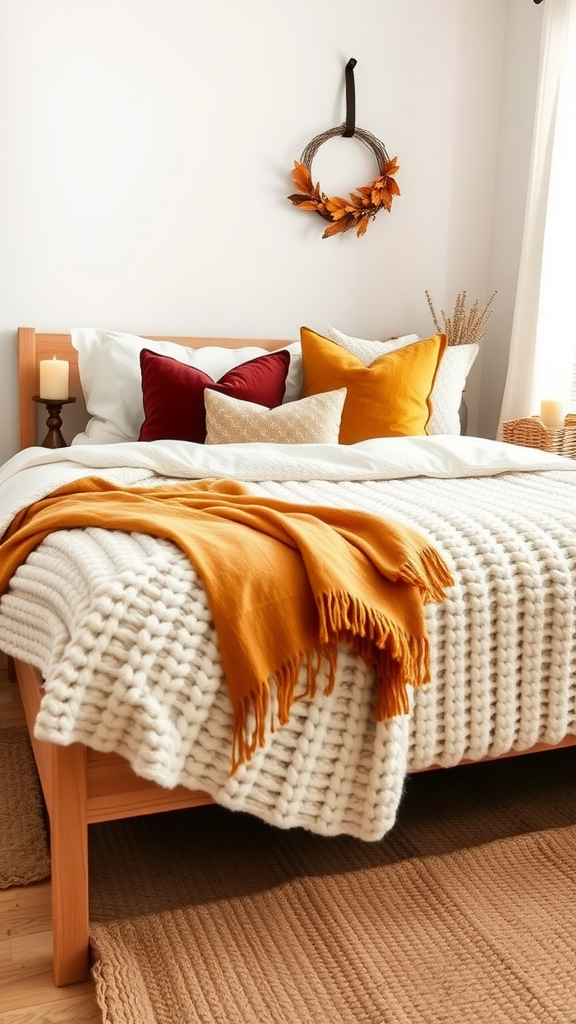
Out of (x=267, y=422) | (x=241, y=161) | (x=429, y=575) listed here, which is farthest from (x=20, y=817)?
(x=241, y=161)

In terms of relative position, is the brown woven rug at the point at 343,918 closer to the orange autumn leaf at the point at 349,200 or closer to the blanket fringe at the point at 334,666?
the blanket fringe at the point at 334,666

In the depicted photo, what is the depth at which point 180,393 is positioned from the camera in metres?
2.59

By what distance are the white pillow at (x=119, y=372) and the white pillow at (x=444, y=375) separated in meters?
0.20

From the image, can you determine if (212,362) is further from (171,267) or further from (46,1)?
(46,1)

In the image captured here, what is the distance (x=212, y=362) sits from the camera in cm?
291

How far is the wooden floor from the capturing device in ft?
4.00

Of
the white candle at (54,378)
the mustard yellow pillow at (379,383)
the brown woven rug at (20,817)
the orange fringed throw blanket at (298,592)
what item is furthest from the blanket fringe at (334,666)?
the white candle at (54,378)

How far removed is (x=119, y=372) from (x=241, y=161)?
961 mm

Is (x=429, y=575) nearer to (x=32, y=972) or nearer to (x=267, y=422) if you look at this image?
(x=32, y=972)

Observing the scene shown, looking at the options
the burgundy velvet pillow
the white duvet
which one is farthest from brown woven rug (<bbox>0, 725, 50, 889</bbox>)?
the burgundy velvet pillow

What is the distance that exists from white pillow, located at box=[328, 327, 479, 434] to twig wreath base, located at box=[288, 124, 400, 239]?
0.55 meters

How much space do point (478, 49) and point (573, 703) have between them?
286 centimetres

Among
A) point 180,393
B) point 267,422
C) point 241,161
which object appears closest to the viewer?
point 267,422

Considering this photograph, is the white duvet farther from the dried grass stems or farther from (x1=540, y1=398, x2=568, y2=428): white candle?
the dried grass stems
